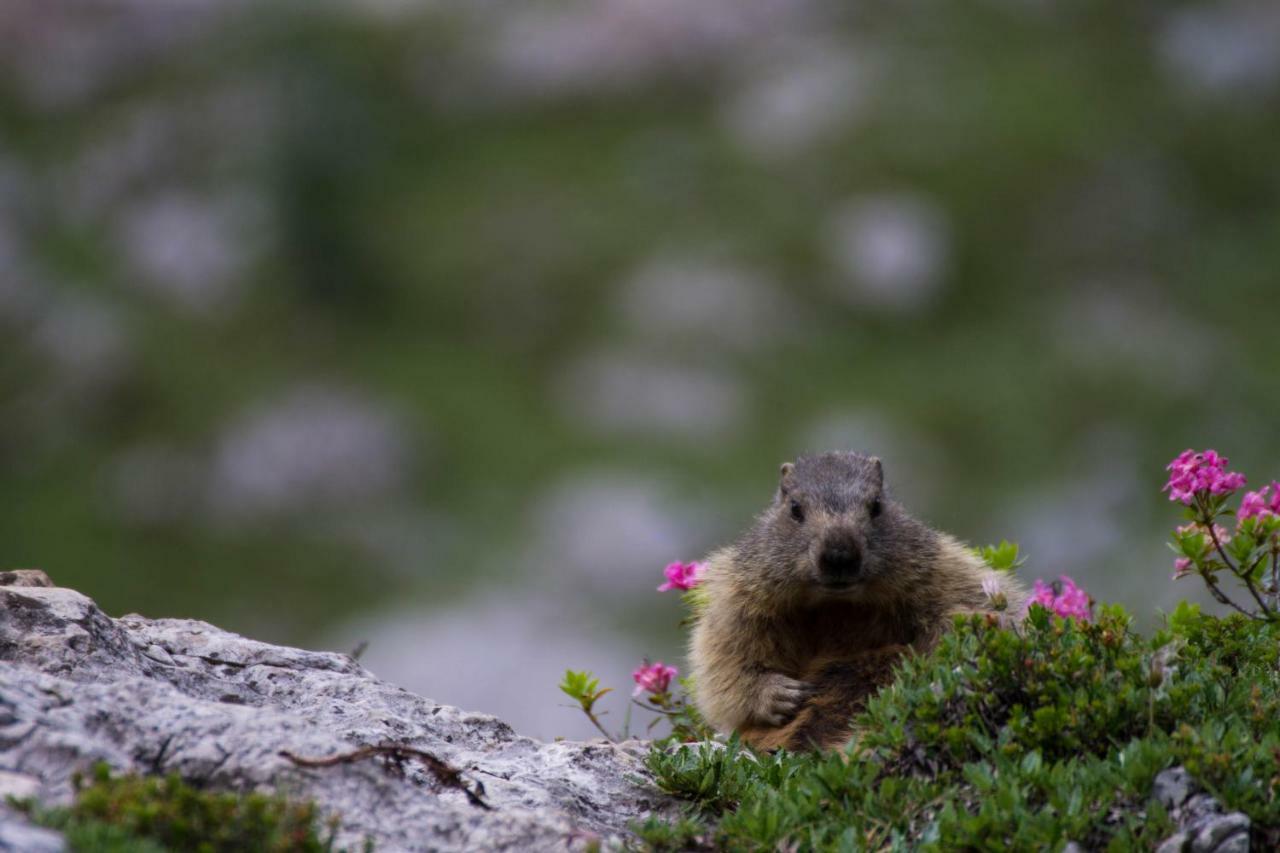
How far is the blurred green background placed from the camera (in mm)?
38938

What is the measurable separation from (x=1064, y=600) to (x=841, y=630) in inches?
68.9

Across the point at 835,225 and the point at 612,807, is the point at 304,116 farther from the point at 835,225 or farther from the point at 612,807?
the point at 612,807

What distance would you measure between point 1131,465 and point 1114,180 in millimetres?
12033

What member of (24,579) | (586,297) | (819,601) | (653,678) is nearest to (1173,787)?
(819,601)

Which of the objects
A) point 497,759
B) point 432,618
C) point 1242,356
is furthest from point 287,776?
point 1242,356

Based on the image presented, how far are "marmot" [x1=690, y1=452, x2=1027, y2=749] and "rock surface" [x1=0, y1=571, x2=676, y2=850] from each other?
0.96 m

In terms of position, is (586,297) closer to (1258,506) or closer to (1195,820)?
(1258,506)

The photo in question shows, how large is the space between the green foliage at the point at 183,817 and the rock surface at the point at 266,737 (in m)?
0.18

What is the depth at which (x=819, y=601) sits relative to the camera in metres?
8.76

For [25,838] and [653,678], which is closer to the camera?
[25,838]

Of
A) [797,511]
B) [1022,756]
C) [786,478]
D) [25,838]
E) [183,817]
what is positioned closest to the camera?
[25,838]

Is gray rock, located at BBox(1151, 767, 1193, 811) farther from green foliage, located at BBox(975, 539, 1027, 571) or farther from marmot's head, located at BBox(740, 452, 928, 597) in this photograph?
green foliage, located at BBox(975, 539, 1027, 571)

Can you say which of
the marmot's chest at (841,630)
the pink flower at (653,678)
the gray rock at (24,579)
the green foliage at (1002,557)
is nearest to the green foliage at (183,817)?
the gray rock at (24,579)

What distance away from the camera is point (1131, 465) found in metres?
39.0
